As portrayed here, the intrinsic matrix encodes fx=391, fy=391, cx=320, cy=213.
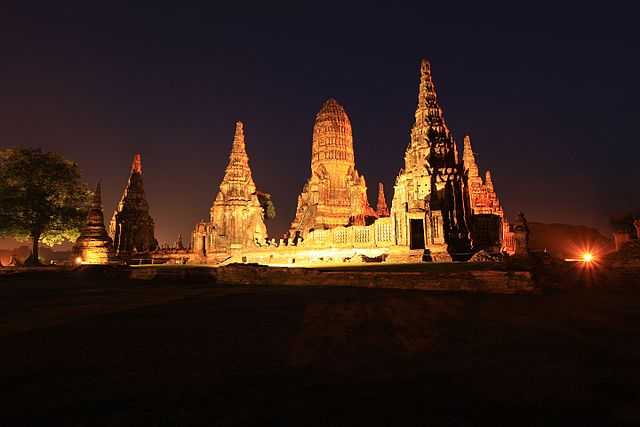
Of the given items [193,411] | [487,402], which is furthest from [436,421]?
[193,411]

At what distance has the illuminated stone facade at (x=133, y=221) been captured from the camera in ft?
146

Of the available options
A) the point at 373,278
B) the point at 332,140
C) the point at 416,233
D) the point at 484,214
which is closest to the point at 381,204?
the point at 332,140

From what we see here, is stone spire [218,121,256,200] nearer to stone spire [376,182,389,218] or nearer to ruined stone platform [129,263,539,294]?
stone spire [376,182,389,218]

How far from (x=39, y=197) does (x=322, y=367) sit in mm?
31728

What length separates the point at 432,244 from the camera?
26375mm

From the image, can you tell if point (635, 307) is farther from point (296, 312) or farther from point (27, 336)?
point (27, 336)

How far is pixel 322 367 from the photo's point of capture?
384cm

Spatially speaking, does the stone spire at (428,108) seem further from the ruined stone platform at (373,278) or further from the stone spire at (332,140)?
the ruined stone platform at (373,278)

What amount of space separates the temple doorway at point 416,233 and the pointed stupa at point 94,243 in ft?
68.3

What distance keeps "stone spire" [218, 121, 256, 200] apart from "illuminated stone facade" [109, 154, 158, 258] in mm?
10375

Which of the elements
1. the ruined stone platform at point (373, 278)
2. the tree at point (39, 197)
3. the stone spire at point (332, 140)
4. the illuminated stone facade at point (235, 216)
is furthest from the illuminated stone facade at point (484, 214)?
the tree at point (39, 197)

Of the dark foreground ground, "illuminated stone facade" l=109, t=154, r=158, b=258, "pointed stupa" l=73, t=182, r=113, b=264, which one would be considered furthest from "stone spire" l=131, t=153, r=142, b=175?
the dark foreground ground

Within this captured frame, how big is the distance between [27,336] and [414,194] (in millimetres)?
28006

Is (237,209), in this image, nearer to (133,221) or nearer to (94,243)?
(133,221)
